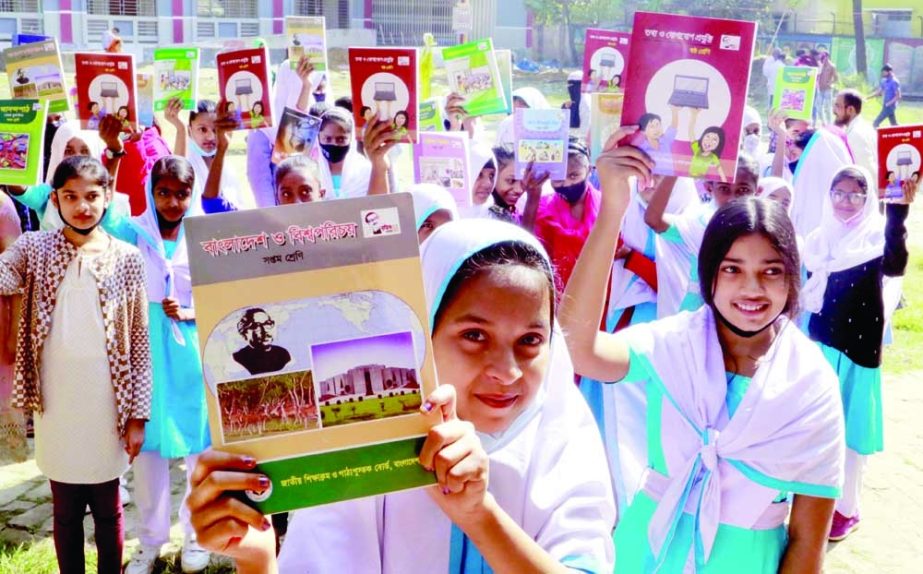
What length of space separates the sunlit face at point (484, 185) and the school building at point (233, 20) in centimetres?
2224

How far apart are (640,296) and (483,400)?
313 cm

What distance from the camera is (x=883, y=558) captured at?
14.2 feet

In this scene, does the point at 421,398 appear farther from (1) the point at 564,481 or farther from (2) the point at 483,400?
(1) the point at 564,481

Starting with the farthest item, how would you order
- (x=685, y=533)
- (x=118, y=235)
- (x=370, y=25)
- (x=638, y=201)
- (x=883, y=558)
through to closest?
1. (x=370, y=25)
2. (x=638, y=201)
3. (x=883, y=558)
4. (x=118, y=235)
5. (x=685, y=533)

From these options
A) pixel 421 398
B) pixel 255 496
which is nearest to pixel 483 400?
pixel 421 398

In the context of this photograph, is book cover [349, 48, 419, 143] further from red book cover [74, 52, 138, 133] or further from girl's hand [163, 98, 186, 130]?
girl's hand [163, 98, 186, 130]

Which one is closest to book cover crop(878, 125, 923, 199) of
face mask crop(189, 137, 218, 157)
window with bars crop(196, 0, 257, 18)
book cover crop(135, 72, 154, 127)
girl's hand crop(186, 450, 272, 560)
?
girl's hand crop(186, 450, 272, 560)

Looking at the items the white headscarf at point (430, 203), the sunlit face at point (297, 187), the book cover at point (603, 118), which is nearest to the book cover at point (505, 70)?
the sunlit face at point (297, 187)

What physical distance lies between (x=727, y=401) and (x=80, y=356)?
2.31 meters

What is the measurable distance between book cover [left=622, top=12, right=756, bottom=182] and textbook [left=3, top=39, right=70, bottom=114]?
3.71 meters

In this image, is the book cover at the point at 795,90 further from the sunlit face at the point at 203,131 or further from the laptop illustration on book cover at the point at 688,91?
the laptop illustration on book cover at the point at 688,91

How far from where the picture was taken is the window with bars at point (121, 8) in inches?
1054

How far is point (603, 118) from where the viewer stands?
2.98m

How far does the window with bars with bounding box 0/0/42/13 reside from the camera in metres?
25.1
